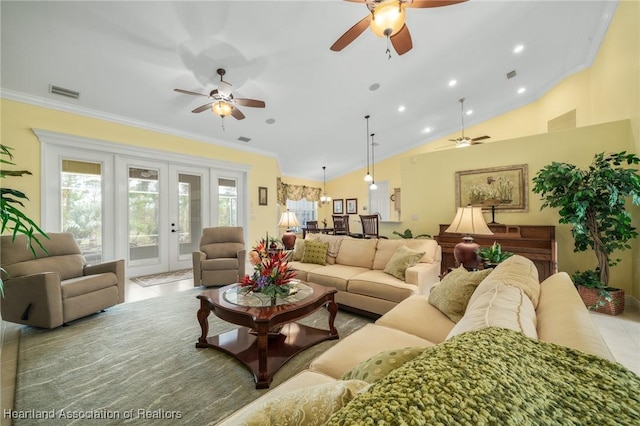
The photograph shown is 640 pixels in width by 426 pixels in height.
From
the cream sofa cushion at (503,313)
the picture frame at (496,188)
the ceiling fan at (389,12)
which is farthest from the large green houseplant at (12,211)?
the picture frame at (496,188)

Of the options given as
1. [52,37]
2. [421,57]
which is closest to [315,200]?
[421,57]

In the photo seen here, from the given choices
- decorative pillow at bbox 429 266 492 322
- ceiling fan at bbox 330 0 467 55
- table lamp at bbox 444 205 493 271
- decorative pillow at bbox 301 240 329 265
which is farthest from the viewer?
decorative pillow at bbox 301 240 329 265

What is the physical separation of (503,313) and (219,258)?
412cm

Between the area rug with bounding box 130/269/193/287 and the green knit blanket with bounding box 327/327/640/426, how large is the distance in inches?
192

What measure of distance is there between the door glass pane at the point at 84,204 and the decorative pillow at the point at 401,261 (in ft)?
15.7

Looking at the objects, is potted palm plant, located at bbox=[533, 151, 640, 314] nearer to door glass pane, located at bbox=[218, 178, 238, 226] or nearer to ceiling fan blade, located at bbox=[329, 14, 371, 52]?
ceiling fan blade, located at bbox=[329, 14, 371, 52]

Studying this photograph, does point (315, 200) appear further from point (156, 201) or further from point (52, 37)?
point (52, 37)

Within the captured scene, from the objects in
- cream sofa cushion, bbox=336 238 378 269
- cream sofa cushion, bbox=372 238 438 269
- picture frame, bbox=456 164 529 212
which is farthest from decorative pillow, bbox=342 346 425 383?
picture frame, bbox=456 164 529 212

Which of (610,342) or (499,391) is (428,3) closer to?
(499,391)

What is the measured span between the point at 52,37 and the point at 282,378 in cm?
423

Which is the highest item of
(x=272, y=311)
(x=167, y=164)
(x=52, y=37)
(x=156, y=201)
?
(x=52, y=37)

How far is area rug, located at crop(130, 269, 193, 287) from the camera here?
14.5ft

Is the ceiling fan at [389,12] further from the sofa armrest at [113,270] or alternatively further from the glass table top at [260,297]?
the sofa armrest at [113,270]

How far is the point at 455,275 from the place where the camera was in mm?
1981
